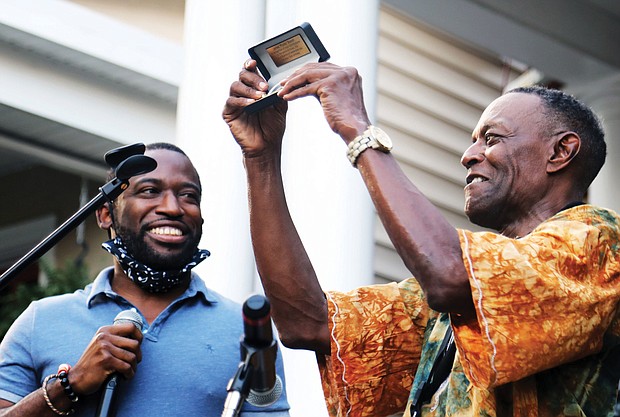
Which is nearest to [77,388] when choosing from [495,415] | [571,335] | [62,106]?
[495,415]

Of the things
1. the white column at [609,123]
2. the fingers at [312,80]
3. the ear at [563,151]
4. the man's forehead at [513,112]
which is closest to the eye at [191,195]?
the fingers at [312,80]

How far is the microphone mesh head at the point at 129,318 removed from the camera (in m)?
3.12

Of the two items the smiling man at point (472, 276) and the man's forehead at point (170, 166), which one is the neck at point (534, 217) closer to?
the smiling man at point (472, 276)

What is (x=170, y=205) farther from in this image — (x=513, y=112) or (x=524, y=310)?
(x=524, y=310)

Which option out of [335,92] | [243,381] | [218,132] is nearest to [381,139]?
[335,92]

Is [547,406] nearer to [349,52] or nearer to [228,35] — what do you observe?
[349,52]

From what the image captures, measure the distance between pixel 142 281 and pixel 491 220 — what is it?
106 centimetres

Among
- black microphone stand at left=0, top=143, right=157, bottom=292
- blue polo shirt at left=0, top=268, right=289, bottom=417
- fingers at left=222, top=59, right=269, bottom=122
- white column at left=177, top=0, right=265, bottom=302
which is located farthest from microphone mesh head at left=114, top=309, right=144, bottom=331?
white column at left=177, top=0, right=265, bottom=302

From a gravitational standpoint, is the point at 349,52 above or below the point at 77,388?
above

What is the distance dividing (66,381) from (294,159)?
165 cm

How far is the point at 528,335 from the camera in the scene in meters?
2.58

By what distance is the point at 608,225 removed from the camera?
2.81m

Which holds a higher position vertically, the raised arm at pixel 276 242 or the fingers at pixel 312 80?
the fingers at pixel 312 80

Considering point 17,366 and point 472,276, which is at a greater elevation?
point 472,276
